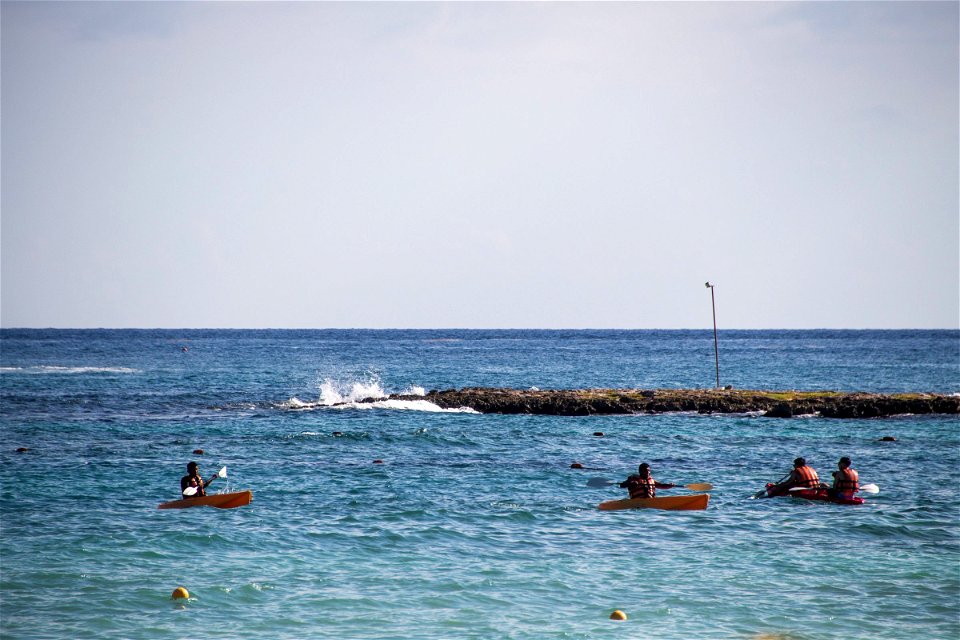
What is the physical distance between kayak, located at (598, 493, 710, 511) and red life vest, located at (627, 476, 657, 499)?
0.29 metres

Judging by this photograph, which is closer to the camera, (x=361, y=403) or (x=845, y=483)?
(x=845, y=483)

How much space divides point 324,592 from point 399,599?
5.51 ft

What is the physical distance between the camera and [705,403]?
52.5 meters

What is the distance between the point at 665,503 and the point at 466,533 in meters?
6.58

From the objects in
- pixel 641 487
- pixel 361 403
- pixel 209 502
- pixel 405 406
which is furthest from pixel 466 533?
pixel 361 403

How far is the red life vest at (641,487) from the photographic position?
1059 inches

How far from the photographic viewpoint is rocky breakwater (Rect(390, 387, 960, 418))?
50375 mm

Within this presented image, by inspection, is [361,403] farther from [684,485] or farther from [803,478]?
[803,478]

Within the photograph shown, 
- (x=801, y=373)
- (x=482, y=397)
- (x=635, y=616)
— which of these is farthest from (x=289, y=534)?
(x=801, y=373)

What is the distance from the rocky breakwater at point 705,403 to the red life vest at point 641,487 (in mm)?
24378

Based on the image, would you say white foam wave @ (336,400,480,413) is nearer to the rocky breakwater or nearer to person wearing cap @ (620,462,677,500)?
the rocky breakwater

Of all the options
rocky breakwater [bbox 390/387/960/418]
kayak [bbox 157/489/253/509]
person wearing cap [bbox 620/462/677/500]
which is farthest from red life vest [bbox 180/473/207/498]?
rocky breakwater [bbox 390/387/960/418]

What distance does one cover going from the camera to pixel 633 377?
89.9 meters

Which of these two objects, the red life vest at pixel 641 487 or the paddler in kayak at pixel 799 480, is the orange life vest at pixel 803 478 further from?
the red life vest at pixel 641 487
